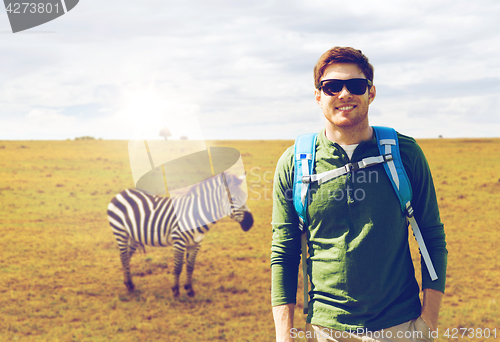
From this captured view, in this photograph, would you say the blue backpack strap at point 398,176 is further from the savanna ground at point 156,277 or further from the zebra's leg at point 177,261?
the zebra's leg at point 177,261

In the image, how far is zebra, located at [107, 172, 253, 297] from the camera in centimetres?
816

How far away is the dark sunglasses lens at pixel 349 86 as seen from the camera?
212 centimetres

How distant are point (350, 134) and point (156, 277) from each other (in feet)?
→ 26.7

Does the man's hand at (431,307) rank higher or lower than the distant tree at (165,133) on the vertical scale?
higher

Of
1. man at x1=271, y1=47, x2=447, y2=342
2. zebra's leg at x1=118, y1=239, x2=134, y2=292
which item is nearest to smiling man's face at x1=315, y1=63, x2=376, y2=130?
man at x1=271, y1=47, x2=447, y2=342

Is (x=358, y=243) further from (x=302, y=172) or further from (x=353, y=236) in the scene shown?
(x=302, y=172)

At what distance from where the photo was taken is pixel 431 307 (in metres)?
2.07

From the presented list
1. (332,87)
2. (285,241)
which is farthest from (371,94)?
(285,241)

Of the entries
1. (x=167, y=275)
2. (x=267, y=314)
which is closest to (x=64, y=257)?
(x=167, y=275)

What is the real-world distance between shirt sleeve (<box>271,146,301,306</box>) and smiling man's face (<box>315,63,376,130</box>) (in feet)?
1.15

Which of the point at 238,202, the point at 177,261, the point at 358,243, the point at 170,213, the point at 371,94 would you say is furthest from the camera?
the point at 238,202

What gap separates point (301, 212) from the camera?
2129mm

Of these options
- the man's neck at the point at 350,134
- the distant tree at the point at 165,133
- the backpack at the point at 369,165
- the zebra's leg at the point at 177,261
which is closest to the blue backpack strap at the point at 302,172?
the backpack at the point at 369,165

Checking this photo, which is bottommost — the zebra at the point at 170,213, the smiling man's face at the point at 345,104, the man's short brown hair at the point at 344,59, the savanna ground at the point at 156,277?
the savanna ground at the point at 156,277
